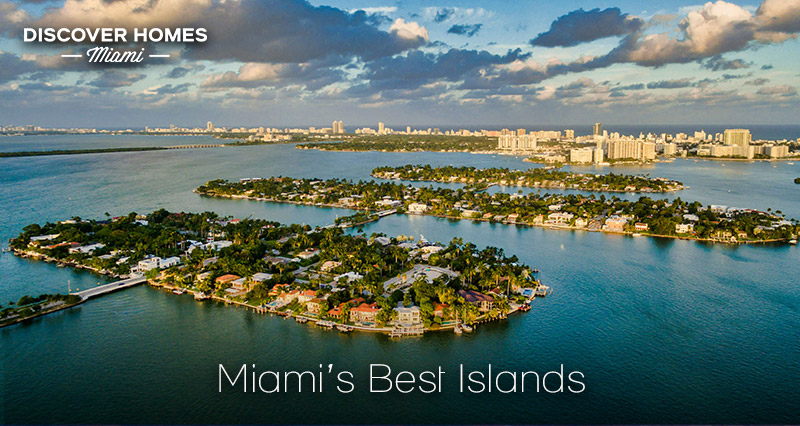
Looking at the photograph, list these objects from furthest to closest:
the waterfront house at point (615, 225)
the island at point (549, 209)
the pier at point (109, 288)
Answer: the waterfront house at point (615, 225), the island at point (549, 209), the pier at point (109, 288)

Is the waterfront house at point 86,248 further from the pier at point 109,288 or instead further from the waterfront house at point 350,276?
the waterfront house at point 350,276

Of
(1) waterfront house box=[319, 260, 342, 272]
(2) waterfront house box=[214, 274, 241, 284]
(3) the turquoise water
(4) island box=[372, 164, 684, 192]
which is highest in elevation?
(4) island box=[372, 164, 684, 192]

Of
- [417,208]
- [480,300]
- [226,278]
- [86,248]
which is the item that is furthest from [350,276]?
[417,208]

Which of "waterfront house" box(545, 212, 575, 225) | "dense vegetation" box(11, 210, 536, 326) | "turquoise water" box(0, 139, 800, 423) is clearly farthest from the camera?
"waterfront house" box(545, 212, 575, 225)

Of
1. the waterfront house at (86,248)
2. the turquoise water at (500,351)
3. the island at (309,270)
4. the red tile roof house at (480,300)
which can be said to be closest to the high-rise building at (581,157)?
the turquoise water at (500,351)

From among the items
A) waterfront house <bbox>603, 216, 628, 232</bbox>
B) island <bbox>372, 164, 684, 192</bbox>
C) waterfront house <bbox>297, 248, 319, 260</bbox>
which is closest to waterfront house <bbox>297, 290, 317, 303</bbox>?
waterfront house <bbox>297, 248, 319, 260</bbox>

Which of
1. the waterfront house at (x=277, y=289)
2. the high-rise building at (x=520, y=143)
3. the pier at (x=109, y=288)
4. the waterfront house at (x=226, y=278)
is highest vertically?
the high-rise building at (x=520, y=143)

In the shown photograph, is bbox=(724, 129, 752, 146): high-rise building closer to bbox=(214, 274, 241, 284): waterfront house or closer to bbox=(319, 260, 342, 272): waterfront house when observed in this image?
bbox=(319, 260, 342, 272): waterfront house
